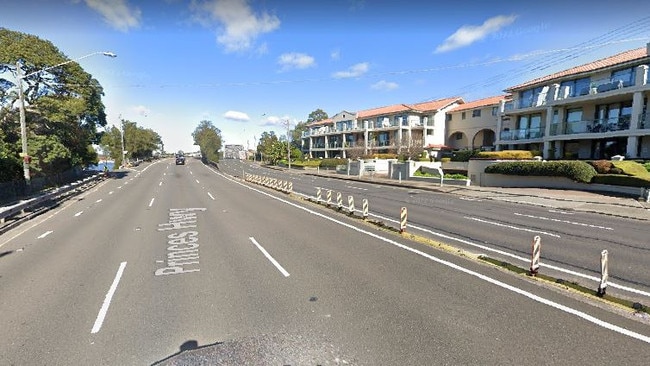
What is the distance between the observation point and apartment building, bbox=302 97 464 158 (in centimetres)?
5488

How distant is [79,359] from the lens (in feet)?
12.9

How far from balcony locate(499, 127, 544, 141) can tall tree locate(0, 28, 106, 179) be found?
4240 cm

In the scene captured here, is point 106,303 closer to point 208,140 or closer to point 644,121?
point 644,121

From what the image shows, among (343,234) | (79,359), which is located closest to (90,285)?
(79,359)

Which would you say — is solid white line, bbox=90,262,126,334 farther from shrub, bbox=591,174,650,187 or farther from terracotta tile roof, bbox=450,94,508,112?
terracotta tile roof, bbox=450,94,508,112

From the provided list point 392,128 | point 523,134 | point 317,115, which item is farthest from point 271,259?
point 317,115

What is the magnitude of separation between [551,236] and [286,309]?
32.3 ft

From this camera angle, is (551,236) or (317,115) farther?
(317,115)

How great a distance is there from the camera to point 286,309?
520 centimetres

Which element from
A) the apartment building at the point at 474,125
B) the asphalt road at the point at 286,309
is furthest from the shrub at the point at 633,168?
the apartment building at the point at 474,125

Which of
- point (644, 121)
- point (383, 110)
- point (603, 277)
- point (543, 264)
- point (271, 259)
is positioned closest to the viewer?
point (603, 277)

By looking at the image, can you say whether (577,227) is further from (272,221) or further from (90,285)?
(90,285)

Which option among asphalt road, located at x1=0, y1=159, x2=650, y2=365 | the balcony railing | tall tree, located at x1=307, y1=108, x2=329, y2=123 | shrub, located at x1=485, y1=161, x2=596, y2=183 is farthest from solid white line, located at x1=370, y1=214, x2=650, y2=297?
tall tree, located at x1=307, y1=108, x2=329, y2=123

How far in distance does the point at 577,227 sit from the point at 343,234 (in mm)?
9249
